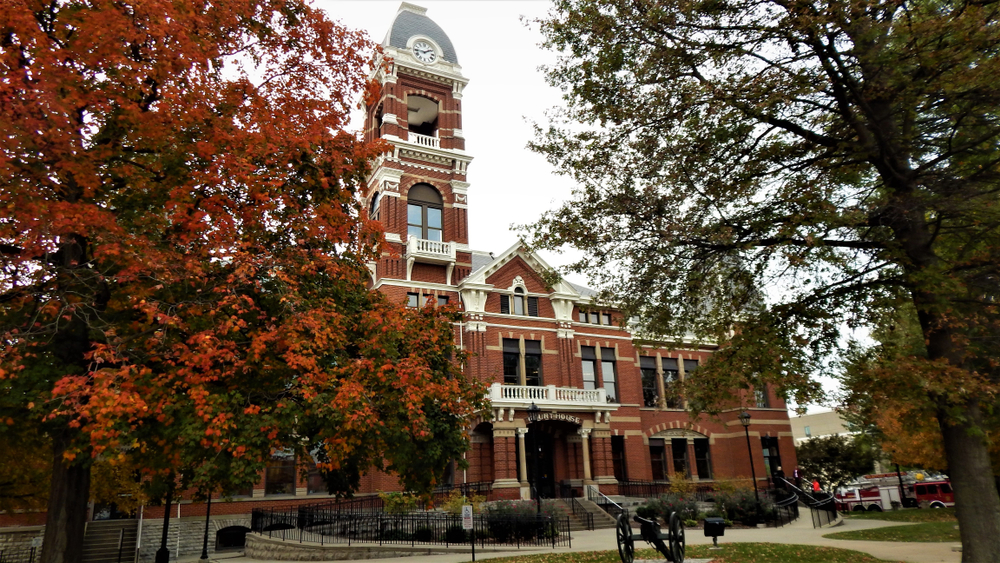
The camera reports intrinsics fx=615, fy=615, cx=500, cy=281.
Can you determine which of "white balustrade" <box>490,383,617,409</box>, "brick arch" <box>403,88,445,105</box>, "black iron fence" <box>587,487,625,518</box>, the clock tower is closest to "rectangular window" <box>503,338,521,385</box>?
"white balustrade" <box>490,383,617,409</box>

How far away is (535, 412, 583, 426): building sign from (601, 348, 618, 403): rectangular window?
181 inches

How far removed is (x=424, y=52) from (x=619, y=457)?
1040 inches

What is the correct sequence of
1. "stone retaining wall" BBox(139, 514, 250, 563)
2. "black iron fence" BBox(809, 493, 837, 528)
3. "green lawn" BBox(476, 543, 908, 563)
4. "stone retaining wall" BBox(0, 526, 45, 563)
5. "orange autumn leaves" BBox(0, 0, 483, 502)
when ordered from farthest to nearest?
"stone retaining wall" BBox(139, 514, 250, 563) → "black iron fence" BBox(809, 493, 837, 528) → "stone retaining wall" BBox(0, 526, 45, 563) → "green lawn" BBox(476, 543, 908, 563) → "orange autumn leaves" BBox(0, 0, 483, 502)

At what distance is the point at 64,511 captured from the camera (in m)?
9.45

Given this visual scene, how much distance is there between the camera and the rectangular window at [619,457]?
35188 mm

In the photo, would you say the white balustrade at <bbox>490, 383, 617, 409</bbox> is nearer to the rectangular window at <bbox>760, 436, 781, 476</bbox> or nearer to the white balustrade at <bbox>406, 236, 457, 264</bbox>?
the white balustrade at <bbox>406, 236, 457, 264</bbox>

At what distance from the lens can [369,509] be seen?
1072 inches

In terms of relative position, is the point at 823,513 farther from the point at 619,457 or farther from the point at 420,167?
the point at 420,167

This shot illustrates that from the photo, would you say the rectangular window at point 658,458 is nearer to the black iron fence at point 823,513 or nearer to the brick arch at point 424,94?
the black iron fence at point 823,513

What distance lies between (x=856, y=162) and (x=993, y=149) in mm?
2084

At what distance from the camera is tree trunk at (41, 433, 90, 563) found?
30.4 feet

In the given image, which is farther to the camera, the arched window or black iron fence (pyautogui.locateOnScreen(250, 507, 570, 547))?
the arched window

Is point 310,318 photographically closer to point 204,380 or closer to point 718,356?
point 204,380

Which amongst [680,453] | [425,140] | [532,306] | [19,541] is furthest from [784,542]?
[19,541]
